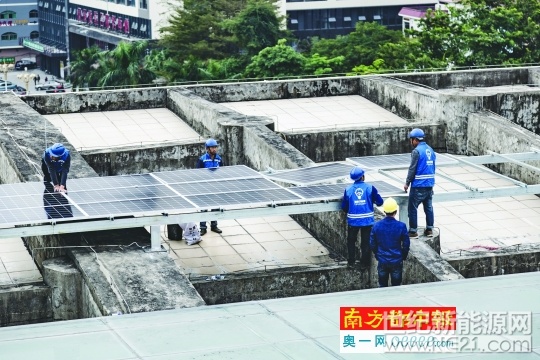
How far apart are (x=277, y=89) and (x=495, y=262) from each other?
11.6m

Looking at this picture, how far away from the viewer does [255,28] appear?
80.9 metres

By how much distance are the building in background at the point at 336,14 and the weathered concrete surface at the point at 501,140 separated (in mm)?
90449

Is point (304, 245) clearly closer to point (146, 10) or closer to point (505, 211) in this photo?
point (505, 211)

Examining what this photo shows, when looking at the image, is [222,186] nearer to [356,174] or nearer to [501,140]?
[356,174]

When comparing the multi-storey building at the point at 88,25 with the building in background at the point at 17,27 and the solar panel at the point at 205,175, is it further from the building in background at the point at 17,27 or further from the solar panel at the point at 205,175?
the solar panel at the point at 205,175

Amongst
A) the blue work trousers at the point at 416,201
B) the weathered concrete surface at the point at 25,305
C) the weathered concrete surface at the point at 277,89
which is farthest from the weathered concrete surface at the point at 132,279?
the weathered concrete surface at the point at 277,89

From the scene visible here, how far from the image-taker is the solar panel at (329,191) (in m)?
15.7

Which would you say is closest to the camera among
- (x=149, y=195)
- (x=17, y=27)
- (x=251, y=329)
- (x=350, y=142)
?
(x=251, y=329)

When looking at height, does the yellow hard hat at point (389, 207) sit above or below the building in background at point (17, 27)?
above

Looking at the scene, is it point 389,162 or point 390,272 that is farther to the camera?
point 389,162

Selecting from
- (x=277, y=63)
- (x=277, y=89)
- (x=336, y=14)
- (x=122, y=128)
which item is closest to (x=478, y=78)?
(x=277, y=89)

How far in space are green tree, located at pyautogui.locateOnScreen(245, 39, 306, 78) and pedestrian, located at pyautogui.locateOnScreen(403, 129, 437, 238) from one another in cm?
4467

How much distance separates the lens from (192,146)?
71.3 ft

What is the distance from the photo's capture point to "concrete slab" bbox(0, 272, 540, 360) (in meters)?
10.9
